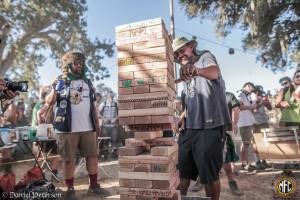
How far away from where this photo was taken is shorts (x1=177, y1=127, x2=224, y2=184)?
9.46ft

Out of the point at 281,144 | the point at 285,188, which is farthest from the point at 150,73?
the point at 281,144

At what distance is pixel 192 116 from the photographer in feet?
10.3

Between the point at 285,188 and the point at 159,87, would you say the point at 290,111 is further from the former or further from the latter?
the point at 159,87

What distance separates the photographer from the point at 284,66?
17.4 metres

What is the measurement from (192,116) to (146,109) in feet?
2.33

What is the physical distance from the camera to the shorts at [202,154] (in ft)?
9.46

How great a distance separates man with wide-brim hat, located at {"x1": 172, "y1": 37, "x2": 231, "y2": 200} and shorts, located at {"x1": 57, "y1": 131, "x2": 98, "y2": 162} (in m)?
1.65

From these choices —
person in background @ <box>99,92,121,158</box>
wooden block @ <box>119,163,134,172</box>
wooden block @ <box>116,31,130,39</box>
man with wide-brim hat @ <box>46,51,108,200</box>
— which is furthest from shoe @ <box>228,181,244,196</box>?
person in background @ <box>99,92,121,158</box>

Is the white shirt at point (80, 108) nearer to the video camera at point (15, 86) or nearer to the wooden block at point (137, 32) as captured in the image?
the video camera at point (15, 86)

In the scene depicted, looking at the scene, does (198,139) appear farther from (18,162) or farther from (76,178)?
(18,162)

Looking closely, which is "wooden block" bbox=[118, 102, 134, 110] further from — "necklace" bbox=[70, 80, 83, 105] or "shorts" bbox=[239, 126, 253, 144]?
"shorts" bbox=[239, 126, 253, 144]

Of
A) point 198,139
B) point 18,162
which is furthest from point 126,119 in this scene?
point 18,162

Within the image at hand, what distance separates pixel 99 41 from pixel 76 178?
13.7 m

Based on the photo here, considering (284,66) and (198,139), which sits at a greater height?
(284,66)
